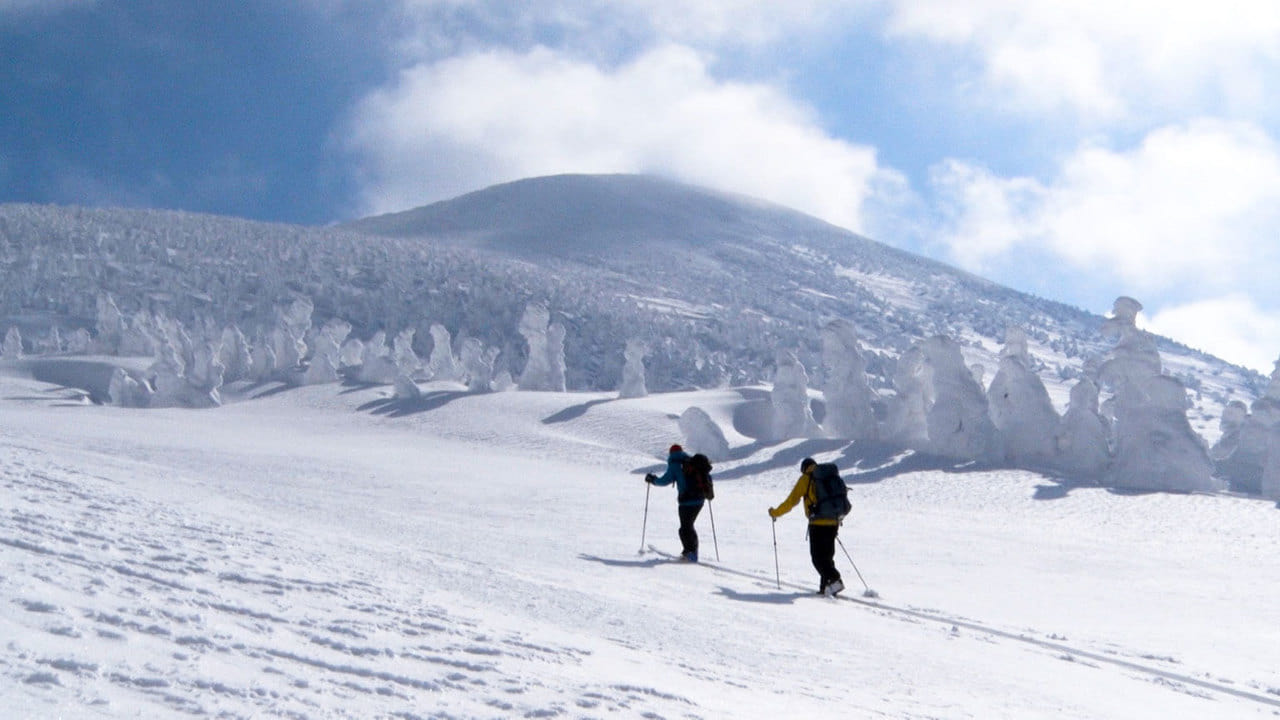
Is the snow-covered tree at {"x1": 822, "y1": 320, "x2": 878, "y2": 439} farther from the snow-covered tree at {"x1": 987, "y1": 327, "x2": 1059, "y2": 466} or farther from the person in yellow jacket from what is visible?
the person in yellow jacket

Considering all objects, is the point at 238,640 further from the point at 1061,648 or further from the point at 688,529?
the point at 688,529

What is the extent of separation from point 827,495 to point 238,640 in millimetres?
6600

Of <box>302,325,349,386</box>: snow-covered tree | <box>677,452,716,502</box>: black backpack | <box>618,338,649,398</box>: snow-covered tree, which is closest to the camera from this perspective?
<box>677,452,716,502</box>: black backpack

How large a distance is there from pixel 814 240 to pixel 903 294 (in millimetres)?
29007

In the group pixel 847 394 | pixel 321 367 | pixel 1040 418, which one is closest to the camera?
pixel 1040 418

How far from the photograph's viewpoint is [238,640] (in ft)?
13.8

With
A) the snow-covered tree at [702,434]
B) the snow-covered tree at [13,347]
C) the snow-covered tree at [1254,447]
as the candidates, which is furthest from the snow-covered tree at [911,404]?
the snow-covered tree at [13,347]

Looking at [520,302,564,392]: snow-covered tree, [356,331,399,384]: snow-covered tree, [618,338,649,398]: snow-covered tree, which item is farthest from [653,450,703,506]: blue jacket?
[520,302,564,392]: snow-covered tree

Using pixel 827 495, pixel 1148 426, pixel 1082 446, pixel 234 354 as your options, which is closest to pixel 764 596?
pixel 827 495

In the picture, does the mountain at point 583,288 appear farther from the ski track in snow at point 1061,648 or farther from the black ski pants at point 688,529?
the ski track in snow at point 1061,648

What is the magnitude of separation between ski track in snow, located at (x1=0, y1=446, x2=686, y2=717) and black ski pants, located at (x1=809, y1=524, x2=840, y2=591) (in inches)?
185

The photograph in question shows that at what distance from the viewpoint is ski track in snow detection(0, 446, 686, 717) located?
11.3 feet

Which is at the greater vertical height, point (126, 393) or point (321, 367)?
point (321, 367)

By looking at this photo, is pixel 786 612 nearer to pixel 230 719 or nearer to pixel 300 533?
pixel 300 533
